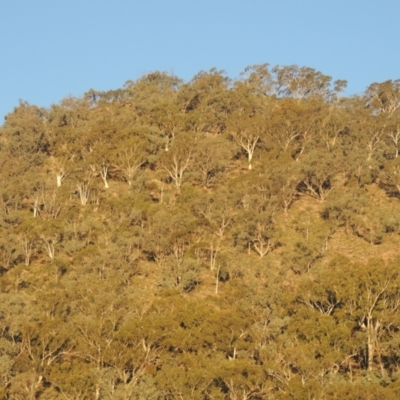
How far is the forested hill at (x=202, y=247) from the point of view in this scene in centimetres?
5244

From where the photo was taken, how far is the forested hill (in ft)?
172

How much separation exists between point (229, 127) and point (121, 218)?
3032 centimetres

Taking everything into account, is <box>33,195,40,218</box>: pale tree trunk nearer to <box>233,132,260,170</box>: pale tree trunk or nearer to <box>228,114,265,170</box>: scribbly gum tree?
<box>228,114,265,170</box>: scribbly gum tree

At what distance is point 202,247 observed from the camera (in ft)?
241

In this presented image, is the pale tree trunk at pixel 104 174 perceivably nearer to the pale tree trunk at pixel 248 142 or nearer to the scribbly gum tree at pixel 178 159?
the scribbly gum tree at pixel 178 159

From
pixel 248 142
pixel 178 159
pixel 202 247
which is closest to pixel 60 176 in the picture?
pixel 178 159

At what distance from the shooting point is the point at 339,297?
189 ft

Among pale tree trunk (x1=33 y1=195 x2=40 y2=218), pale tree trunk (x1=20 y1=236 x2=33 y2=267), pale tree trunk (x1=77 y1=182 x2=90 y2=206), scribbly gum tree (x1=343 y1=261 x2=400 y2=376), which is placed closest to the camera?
scribbly gum tree (x1=343 y1=261 x2=400 y2=376)

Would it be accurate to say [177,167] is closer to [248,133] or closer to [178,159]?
[178,159]

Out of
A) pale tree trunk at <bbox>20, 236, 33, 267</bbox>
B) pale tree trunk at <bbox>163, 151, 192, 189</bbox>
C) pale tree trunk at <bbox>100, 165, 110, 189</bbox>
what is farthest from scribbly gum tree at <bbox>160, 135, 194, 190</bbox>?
pale tree trunk at <bbox>20, 236, 33, 267</bbox>

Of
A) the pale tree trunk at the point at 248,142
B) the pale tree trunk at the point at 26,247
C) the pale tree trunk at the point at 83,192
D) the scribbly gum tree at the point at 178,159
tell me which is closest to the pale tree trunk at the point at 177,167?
the scribbly gum tree at the point at 178,159

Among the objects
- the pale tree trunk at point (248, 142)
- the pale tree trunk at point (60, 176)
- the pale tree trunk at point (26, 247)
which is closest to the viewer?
the pale tree trunk at point (26, 247)

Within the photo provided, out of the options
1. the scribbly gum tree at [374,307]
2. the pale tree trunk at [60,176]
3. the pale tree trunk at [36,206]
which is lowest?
the scribbly gum tree at [374,307]

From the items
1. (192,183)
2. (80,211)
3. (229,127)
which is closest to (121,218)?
(80,211)
